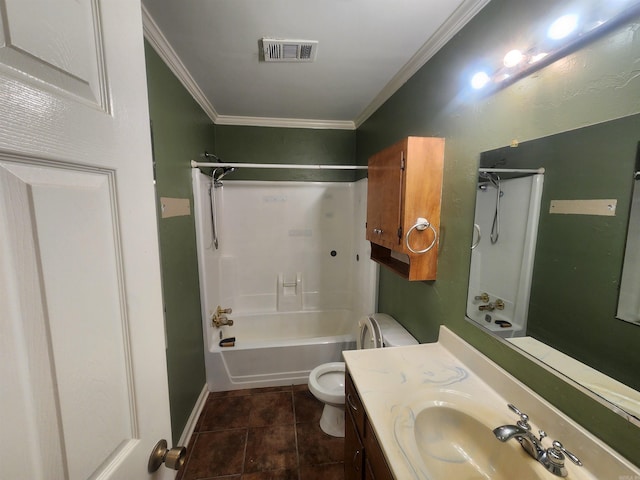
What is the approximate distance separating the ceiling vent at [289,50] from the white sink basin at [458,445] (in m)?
1.79

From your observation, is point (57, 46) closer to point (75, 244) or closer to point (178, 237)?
point (75, 244)

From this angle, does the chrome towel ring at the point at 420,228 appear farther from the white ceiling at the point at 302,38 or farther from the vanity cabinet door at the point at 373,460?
the white ceiling at the point at 302,38

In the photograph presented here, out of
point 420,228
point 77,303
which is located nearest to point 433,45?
point 420,228

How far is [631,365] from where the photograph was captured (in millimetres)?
671

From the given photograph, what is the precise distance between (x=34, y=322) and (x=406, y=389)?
43.0 inches

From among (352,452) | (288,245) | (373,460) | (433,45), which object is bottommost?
(352,452)

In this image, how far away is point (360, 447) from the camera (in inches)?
42.4

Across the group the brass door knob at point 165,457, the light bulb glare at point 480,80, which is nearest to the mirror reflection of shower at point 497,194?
the light bulb glare at point 480,80

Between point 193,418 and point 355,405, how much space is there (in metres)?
1.46

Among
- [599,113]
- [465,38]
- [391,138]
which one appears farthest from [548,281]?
[391,138]

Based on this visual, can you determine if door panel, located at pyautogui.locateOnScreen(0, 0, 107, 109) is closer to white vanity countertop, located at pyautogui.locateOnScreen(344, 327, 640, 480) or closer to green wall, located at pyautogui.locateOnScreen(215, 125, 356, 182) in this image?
white vanity countertop, located at pyautogui.locateOnScreen(344, 327, 640, 480)

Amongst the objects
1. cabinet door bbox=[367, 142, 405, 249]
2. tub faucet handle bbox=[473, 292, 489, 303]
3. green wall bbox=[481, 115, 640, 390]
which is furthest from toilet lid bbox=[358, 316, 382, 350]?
green wall bbox=[481, 115, 640, 390]

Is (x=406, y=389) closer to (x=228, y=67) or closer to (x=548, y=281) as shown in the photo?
(x=548, y=281)

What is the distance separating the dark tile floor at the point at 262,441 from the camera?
1.59m
